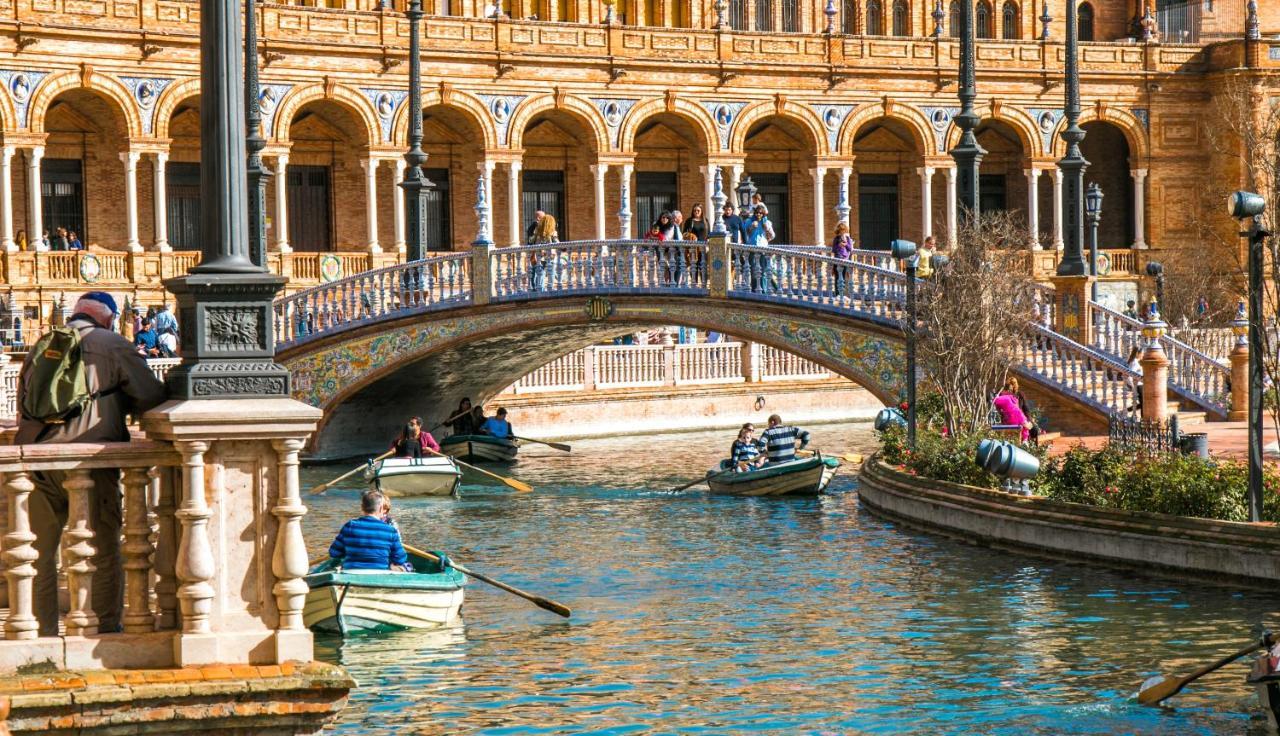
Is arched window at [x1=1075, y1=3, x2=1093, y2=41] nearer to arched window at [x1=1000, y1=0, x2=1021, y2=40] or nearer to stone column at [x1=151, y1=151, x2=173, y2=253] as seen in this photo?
arched window at [x1=1000, y1=0, x2=1021, y2=40]

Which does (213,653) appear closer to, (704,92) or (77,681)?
(77,681)

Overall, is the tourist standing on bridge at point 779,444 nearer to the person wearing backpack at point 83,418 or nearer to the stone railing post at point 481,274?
the stone railing post at point 481,274

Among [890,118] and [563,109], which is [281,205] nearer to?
[563,109]

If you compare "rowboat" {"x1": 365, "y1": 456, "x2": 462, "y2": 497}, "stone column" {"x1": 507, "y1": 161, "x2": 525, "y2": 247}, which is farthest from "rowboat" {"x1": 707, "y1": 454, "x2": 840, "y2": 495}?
"stone column" {"x1": 507, "y1": 161, "x2": 525, "y2": 247}

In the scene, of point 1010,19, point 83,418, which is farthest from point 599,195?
point 83,418

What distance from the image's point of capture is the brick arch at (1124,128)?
52500 millimetres

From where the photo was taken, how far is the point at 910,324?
83.8 feet

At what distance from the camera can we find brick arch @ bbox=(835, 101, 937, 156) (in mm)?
50812

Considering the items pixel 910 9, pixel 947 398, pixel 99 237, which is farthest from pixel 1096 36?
pixel 947 398

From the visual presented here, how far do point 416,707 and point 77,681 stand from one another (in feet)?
17.9

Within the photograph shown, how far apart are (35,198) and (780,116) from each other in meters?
18.1

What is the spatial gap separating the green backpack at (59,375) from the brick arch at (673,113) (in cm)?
3971

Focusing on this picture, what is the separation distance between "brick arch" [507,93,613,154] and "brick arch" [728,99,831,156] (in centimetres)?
322

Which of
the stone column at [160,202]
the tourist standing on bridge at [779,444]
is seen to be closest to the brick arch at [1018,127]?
the stone column at [160,202]
